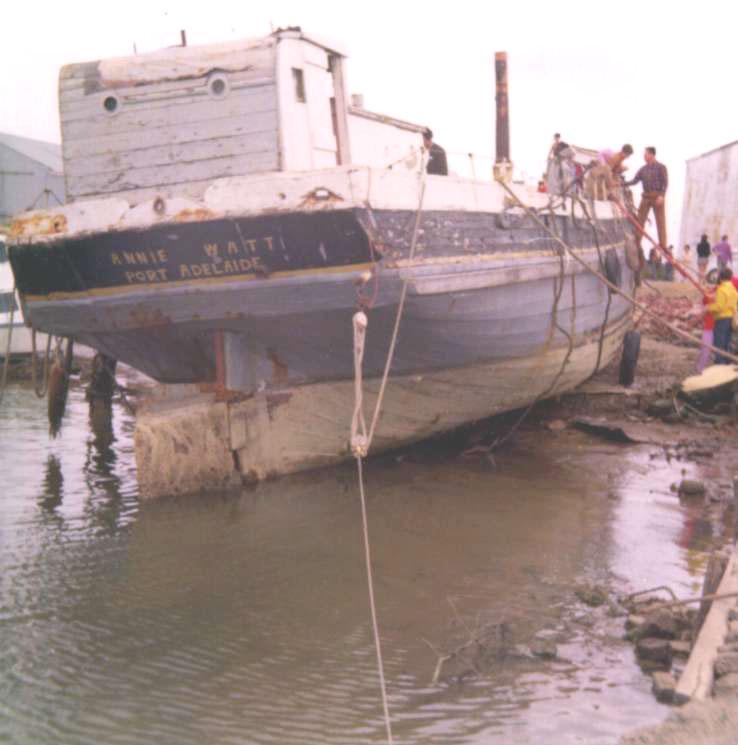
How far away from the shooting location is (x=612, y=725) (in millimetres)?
4184

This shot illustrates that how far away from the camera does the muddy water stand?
14.5 ft

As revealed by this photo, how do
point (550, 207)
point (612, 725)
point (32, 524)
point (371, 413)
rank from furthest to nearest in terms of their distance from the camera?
1. point (550, 207)
2. point (371, 413)
3. point (32, 524)
4. point (612, 725)

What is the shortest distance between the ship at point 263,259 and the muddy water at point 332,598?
2.22 feet

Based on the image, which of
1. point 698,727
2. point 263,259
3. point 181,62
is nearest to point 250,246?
point 263,259

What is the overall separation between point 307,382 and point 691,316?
11382 mm

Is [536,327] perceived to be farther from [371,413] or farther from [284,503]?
[284,503]

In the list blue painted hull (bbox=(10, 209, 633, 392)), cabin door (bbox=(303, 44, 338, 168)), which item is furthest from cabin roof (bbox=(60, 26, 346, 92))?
blue painted hull (bbox=(10, 209, 633, 392))

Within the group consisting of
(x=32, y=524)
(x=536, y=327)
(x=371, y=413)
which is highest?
(x=536, y=327)

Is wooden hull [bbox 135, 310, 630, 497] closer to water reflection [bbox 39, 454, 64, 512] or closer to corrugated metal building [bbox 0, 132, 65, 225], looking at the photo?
water reflection [bbox 39, 454, 64, 512]

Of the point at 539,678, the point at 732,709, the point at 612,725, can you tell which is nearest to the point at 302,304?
the point at 539,678

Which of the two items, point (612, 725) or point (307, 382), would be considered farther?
point (307, 382)

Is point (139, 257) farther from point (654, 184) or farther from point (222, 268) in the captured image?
point (654, 184)

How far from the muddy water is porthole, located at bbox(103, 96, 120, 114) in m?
3.12

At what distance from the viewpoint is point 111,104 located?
7656 millimetres
